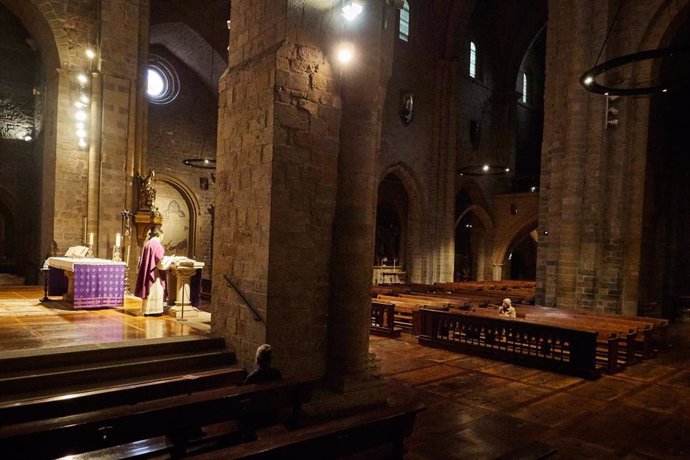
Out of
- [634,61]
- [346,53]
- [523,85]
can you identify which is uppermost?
[523,85]

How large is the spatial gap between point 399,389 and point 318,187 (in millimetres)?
2811

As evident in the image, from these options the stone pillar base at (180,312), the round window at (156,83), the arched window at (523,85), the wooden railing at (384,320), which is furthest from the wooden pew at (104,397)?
the arched window at (523,85)

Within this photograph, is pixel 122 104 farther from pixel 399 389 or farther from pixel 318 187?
pixel 399 389

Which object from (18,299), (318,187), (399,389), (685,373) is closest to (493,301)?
(685,373)

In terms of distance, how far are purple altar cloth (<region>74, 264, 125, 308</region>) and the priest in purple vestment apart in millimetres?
1127

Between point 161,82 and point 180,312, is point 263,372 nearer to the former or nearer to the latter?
point 180,312

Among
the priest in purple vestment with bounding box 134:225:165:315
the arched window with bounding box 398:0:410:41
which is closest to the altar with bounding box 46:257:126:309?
the priest in purple vestment with bounding box 134:225:165:315

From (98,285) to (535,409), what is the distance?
290 inches

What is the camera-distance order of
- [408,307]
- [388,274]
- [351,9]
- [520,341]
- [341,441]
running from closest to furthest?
[341,441] < [351,9] < [520,341] < [408,307] < [388,274]

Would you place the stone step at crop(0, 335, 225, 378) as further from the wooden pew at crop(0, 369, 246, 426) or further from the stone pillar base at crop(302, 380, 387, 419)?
the stone pillar base at crop(302, 380, 387, 419)

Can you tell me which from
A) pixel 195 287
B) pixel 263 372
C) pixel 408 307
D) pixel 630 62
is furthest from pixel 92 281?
pixel 630 62

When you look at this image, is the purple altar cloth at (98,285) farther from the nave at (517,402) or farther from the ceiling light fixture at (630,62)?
the ceiling light fixture at (630,62)

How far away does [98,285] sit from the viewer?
8750 mm

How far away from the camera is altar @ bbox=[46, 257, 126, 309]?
8.52m
